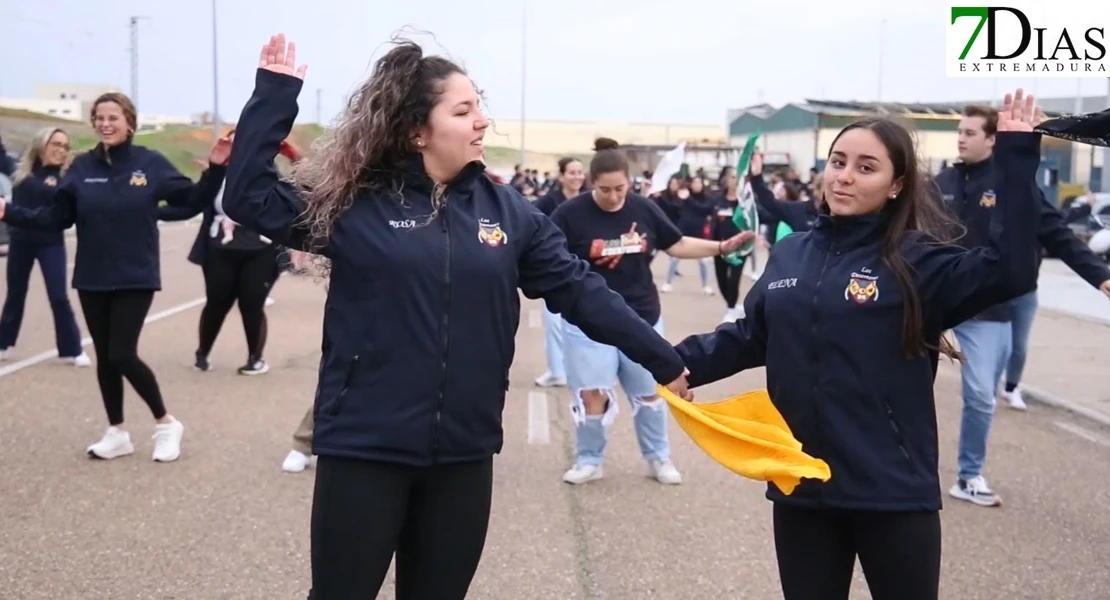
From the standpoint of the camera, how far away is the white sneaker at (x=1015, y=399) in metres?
9.48

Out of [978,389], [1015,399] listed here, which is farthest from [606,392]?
[1015,399]

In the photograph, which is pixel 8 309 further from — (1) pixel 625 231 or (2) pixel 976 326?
(2) pixel 976 326

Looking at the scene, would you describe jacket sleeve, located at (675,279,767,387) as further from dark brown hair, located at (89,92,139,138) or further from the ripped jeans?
dark brown hair, located at (89,92,139,138)

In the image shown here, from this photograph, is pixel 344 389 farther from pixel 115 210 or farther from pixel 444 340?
pixel 115 210

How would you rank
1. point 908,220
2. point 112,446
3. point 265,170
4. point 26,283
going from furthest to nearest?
point 26,283 → point 112,446 → point 908,220 → point 265,170

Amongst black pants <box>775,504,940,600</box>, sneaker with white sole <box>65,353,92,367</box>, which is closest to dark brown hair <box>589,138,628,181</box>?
black pants <box>775,504,940,600</box>

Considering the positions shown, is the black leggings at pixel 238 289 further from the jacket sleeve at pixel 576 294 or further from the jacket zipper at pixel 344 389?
the jacket zipper at pixel 344 389

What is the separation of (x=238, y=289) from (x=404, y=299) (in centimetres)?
767

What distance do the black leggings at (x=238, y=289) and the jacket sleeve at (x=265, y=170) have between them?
23.9 ft

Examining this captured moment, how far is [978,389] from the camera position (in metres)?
6.53

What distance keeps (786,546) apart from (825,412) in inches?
16.4

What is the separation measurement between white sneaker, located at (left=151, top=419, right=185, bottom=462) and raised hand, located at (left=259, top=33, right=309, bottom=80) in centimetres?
436

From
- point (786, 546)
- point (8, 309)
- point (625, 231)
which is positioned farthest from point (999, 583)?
point (8, 309)

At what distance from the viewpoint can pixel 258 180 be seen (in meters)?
3.11
